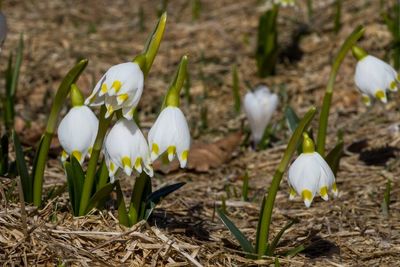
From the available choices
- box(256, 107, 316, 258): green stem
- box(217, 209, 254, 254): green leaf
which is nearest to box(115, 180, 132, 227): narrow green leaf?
box(217, 209, 254, 254): green leaf

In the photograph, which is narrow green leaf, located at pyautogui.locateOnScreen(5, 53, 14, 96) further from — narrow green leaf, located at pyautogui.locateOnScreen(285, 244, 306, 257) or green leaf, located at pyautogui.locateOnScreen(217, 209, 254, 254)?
narrow green leaf, located at pyautogui.locateOnScreen(285, 244, 306, 257)

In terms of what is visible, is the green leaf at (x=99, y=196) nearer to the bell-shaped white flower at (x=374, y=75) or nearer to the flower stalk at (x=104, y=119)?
the flower stalk at (x=104, y=119)

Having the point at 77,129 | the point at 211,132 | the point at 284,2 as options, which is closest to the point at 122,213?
the point at 77,129

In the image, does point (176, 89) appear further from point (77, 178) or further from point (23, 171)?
point (23, 171)

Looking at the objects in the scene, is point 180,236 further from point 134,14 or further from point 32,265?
point 134,14

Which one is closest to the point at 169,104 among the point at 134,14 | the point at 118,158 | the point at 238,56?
the point at 118,158

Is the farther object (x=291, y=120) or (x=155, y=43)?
(x=291, y=120)
